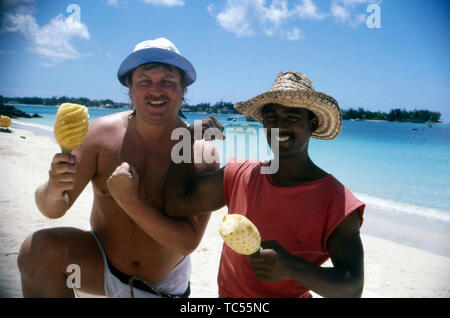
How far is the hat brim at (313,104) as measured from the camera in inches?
76.4

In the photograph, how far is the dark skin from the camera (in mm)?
1569

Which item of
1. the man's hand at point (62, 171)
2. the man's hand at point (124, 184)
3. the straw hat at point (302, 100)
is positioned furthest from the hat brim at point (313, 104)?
the man's hand at point (62, 171)

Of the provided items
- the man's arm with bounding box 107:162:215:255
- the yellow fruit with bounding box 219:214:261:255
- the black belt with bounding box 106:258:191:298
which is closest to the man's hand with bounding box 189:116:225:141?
the man's arm with bounding box 107:162:215:255

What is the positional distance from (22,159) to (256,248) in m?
Result: 11.4

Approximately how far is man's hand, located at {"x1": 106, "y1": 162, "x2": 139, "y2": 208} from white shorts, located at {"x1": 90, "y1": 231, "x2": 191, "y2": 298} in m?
0.69

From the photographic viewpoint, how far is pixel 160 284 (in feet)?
8.56

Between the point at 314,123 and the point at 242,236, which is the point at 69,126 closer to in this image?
the point at 242,236

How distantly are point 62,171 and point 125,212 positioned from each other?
713 mm

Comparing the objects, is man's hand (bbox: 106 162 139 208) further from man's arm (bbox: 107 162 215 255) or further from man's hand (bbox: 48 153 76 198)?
man's hand (bbox: 48 153 76 198)

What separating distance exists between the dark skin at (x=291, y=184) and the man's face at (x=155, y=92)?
41 cm

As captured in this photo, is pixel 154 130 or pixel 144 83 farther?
pixel 154 130

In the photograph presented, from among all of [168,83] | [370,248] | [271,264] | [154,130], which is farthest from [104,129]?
[370,248]

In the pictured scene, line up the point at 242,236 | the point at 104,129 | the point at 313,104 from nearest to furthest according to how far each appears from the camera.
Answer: the point at 242,236 → the point at 313,104 → the point at 104,129
